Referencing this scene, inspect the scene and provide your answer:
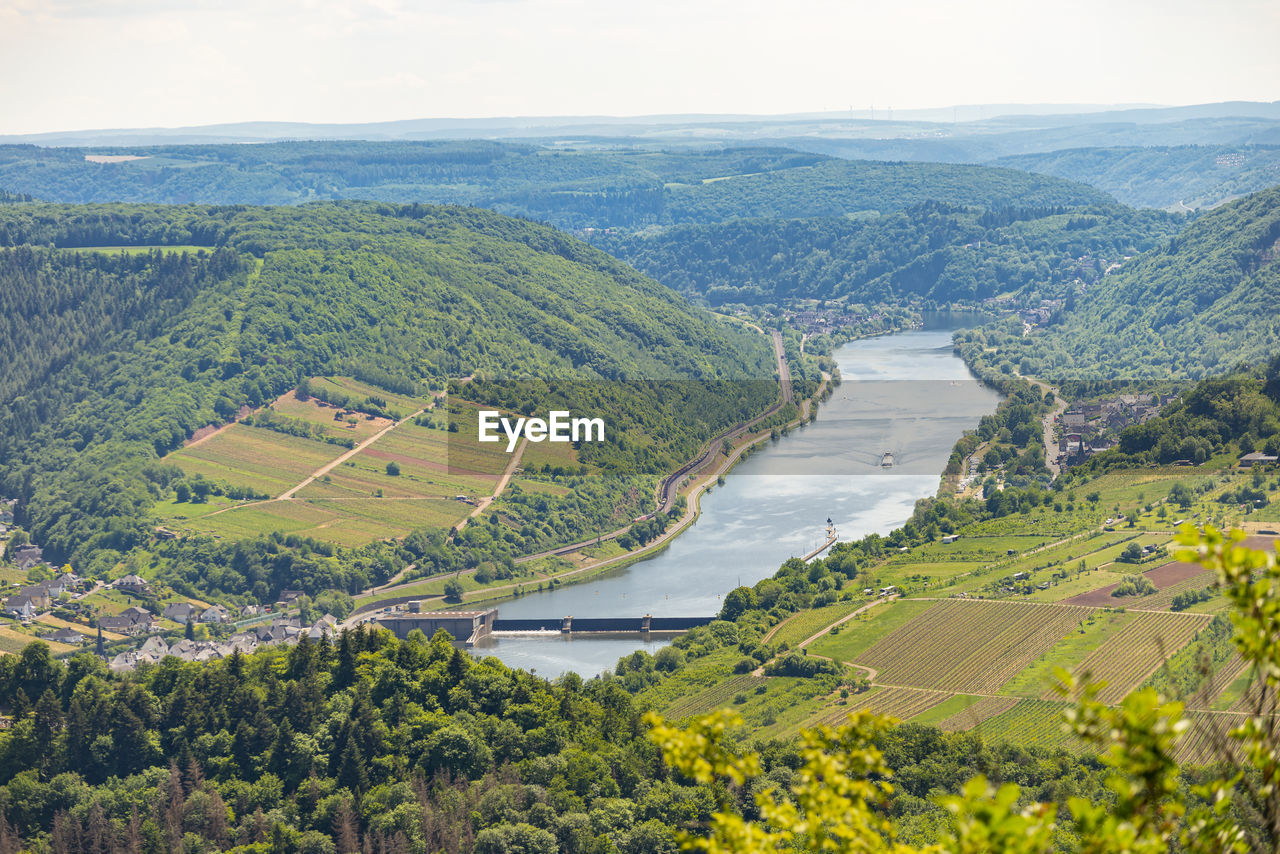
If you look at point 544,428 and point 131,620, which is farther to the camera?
point 544,428

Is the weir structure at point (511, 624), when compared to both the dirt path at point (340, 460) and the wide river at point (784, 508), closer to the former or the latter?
the wide river at point (784, 508)

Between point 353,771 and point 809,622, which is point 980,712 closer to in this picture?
point 809,622

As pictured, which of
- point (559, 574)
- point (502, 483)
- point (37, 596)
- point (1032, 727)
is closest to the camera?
point (1032, 727)

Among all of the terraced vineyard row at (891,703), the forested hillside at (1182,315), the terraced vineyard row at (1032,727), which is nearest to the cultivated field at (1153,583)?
the terraced vineyard row at (1032,727)

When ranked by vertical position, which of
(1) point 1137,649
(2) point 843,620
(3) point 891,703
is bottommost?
(2) point 843,620

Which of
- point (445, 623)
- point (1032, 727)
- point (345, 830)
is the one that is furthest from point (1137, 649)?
point (445, 623)

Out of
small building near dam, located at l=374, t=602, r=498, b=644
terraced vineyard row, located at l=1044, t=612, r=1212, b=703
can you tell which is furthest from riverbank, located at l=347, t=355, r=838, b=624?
terraced vineyard row, located at l=1044, t=612, r=1212, b=703

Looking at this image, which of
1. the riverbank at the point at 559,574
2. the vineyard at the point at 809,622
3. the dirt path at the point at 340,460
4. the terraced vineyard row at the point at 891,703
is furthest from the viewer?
the dirt path at the point at 340,460
